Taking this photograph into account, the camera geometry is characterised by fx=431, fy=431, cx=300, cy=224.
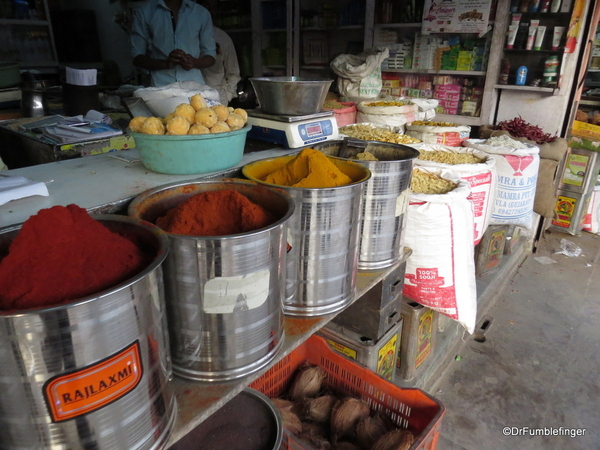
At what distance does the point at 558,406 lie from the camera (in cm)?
185

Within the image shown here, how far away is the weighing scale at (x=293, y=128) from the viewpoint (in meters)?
1.38

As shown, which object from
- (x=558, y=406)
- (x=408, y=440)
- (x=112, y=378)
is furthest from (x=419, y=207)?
(x=112, y=378)

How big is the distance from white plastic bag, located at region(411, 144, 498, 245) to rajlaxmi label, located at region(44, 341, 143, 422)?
5.16 feet

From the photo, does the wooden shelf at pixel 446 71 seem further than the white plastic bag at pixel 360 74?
Yes

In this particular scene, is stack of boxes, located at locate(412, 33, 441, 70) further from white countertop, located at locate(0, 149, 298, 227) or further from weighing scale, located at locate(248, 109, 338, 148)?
white countertop, located at locate(0, 149, 298, 227)

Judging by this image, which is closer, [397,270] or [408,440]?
[408,440]

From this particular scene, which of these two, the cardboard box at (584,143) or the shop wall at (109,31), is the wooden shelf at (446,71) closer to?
the cardboard box at (584,143)

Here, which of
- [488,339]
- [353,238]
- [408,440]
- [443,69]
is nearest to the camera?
[353,238]

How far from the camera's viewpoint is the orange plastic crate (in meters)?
1.17

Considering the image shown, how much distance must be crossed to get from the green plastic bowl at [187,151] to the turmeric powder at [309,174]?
0.49 feet

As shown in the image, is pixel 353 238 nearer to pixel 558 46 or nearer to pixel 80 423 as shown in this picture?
pixel 80 423

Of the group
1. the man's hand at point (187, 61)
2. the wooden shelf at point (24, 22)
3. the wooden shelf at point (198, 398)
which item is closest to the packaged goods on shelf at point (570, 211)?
the man's hand at point (187, 61)

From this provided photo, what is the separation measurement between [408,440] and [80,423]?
0.88 m

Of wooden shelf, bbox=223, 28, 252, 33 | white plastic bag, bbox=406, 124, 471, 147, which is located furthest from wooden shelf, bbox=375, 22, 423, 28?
wooden shelf, bbox=223, 28, 252, 33
